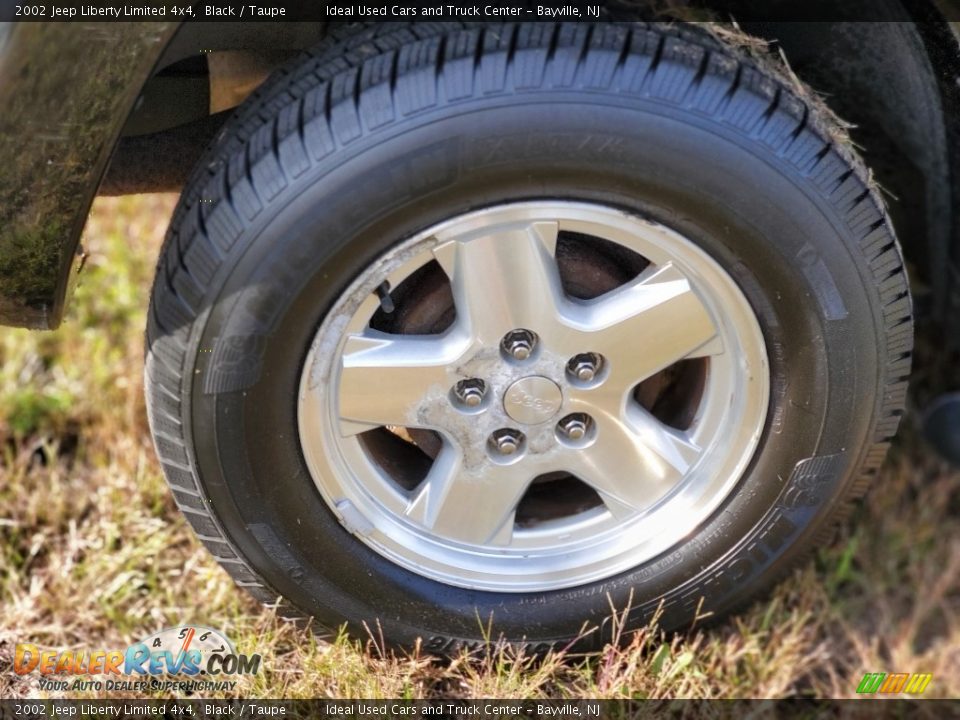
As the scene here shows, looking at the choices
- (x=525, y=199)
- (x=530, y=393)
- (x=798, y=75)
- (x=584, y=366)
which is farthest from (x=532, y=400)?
(x=798, y=75)

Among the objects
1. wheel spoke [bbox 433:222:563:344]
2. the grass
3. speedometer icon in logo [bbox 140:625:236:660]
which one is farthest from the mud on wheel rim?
speedometer icon in logo [bbox 140:625:236:660]

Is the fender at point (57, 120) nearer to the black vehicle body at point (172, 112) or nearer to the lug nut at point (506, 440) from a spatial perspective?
the black vehicle body at point (172, 112)

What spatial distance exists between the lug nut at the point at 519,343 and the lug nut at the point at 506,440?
18 centimetres

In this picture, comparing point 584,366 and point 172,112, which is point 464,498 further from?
point 172,112

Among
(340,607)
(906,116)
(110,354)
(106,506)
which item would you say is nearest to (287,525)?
(340,607)

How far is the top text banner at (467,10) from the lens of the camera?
1633 millimetres

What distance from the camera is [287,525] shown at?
203 centimetres

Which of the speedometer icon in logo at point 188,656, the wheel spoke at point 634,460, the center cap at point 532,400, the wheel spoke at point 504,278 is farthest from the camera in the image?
the speedometer icon in logo at point 188,656

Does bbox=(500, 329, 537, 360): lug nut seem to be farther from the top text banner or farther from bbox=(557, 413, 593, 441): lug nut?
the top text banner

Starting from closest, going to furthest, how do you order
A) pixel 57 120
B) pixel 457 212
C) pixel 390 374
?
1. pixel 57 120
2. pixel 457 212
3. pixel 390 374

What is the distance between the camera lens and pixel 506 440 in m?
2.06

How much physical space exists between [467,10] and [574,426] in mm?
855

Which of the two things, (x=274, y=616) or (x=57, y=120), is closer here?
(x=57, y=120)

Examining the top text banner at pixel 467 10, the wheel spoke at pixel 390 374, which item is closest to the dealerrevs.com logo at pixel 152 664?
the wheel spoke at pixel 390 374
